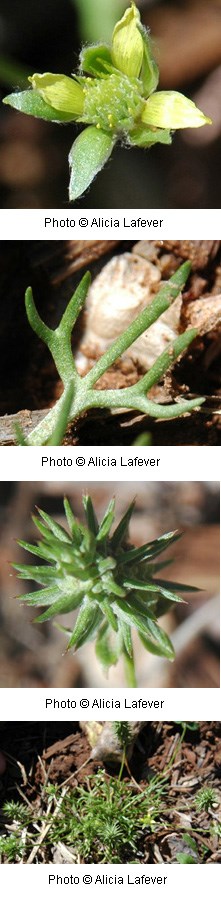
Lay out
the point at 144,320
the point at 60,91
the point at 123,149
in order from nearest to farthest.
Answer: the point at 144,320 → the point at 60,91 → the point at 123,149

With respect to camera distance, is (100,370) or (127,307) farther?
(127,307)

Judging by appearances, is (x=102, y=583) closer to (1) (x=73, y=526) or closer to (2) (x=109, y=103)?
(1) (x=73, y=526)

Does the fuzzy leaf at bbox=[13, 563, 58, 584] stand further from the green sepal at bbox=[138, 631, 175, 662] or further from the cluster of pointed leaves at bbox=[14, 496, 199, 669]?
the green sepal at bbox=[138, 631, 175, 662]

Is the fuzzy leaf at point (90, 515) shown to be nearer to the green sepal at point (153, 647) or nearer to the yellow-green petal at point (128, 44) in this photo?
the green sepal at point (153, 647)
